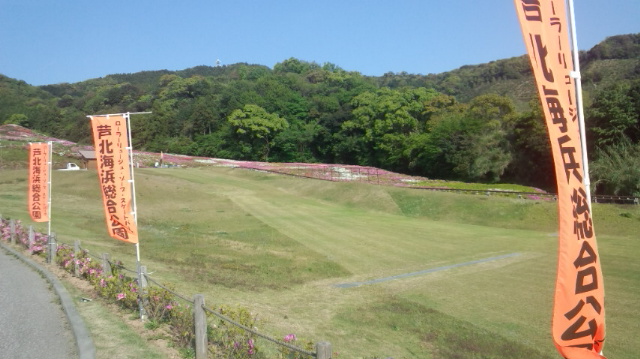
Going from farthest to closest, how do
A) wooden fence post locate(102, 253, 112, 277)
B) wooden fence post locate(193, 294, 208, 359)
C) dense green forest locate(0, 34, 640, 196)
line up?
dense green forest locate(0, 34, 640, 196) < wooden fence post locate(102, 253, 112, 277) < wooden fence post locate(193, 294, 208, 359)

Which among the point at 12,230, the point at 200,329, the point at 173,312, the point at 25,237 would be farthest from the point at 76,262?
the point at 12,230

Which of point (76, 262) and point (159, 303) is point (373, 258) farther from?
point (159, 303)

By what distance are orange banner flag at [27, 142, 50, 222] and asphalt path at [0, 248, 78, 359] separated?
4.61 meters

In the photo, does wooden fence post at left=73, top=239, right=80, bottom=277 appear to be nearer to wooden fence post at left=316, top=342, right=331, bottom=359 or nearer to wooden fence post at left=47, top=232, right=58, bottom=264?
wooden fence post at left=47, top=232, right=58, bottom=264

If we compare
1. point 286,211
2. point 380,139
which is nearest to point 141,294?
point 286,211

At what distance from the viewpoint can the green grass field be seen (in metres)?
10.2

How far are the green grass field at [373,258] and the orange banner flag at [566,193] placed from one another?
4.71m

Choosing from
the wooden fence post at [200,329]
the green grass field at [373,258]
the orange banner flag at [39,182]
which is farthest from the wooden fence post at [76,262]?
the wooden fence post at [200,329]

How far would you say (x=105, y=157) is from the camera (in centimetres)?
988

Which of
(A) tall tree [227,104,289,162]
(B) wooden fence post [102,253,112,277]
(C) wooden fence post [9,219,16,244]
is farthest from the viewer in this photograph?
(A) tall tree [227,104,289,162]

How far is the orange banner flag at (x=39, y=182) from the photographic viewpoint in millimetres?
16531

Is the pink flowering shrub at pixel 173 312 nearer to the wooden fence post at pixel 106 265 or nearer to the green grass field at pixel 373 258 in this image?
the wooden fence post at pixel 106 265

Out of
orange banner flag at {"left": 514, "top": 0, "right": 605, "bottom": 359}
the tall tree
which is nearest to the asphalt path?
orange banner flag at {"left": 514, "top": 0, "right": 605, "bottom": 359}

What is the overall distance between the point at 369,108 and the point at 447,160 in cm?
1990
